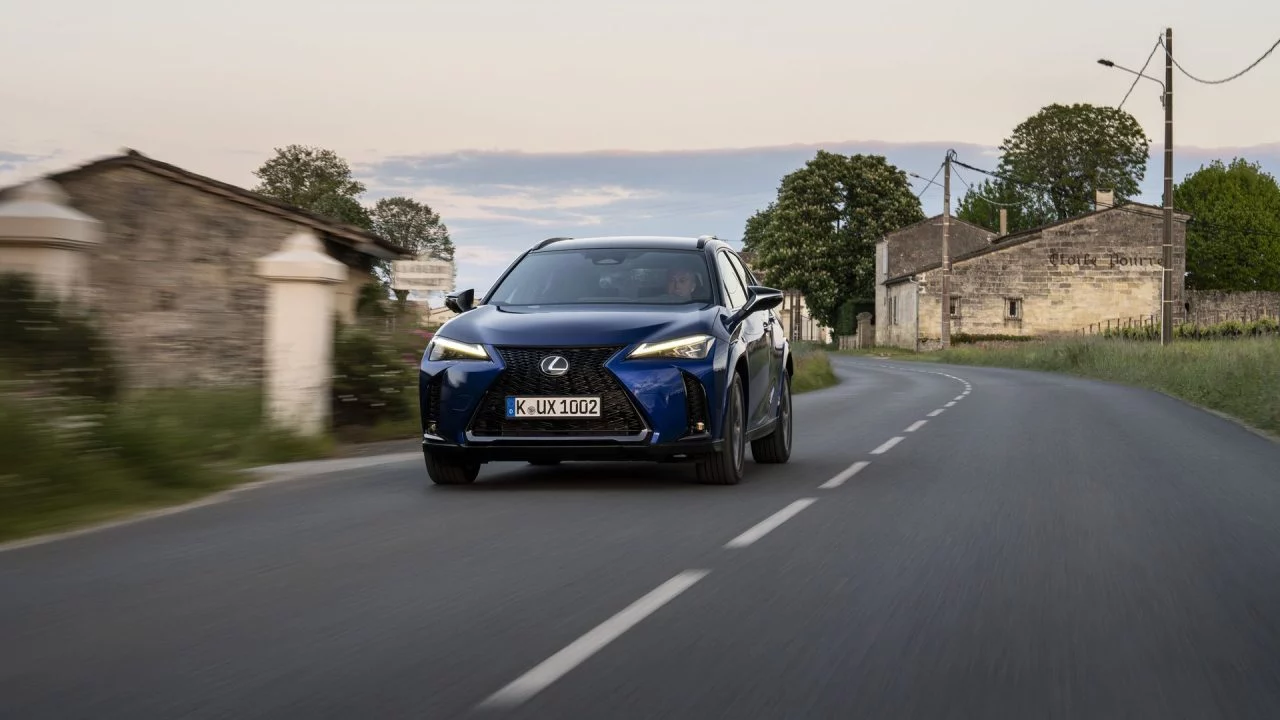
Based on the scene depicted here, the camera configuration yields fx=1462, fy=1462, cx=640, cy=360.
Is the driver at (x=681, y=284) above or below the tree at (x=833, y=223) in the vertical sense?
below

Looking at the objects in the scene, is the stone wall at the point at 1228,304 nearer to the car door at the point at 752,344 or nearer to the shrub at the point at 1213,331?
the shrub at the point at 1213,331

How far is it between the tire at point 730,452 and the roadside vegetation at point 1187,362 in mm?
9427

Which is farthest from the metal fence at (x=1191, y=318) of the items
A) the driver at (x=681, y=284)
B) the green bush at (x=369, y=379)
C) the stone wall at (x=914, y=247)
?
the driver at (x=681, y=284)

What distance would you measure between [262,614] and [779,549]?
2762mm

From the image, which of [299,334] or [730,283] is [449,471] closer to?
[730,283]

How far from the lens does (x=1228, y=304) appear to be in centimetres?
7475

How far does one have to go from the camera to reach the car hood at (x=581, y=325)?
31.0ft

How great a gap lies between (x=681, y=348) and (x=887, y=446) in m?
4.98

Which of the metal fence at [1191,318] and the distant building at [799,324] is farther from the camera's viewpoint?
the distant building at [799,324]

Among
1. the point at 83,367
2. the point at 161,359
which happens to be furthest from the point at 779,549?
the point at 161,359

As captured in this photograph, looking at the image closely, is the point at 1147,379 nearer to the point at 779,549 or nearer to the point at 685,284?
the point at 685,284

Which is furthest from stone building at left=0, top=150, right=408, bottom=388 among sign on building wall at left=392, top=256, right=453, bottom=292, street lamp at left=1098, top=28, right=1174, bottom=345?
street lamp at left=1098, top=28, right=1174, bottom=345

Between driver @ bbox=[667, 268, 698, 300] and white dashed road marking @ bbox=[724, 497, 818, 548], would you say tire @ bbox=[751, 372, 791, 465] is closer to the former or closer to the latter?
driver @ bbox=[667, 268, 698, 300]

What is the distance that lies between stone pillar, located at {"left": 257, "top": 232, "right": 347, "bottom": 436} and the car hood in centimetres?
296
